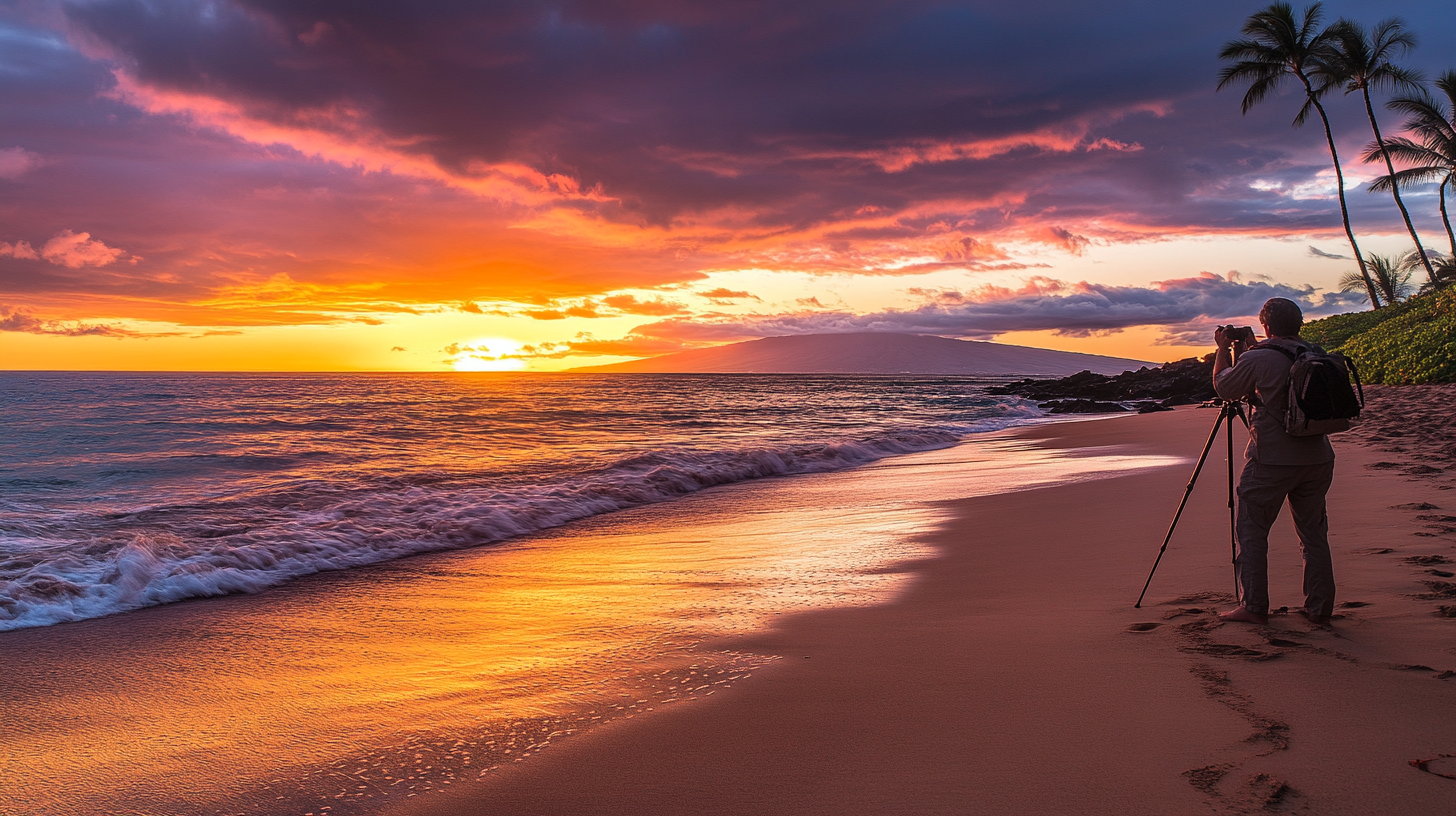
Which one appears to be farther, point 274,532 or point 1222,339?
point 274,532

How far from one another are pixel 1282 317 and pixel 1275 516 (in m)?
1.13

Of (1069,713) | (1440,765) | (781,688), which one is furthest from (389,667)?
(1440,765)

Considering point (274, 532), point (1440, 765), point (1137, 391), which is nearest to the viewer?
point (1440, 765)

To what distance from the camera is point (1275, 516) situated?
4.39 metres

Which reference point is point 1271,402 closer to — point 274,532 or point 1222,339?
point 1222,339

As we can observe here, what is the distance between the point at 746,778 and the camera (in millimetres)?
2980

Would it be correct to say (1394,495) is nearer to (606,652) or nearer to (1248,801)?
(1248,801)

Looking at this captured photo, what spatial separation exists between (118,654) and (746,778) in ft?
14.8

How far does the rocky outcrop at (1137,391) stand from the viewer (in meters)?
40.3

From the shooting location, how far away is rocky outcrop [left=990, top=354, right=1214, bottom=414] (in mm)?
40281

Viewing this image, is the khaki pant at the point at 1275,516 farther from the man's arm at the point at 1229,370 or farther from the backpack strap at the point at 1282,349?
the backpack strap at the point at 1282,349

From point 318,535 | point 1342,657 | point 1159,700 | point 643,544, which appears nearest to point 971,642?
point 1159,700

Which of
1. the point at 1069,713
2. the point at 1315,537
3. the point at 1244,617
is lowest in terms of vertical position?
the point at 1069,713

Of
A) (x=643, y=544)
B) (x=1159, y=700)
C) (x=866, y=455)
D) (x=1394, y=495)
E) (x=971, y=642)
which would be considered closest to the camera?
(x=1159, y=700)
